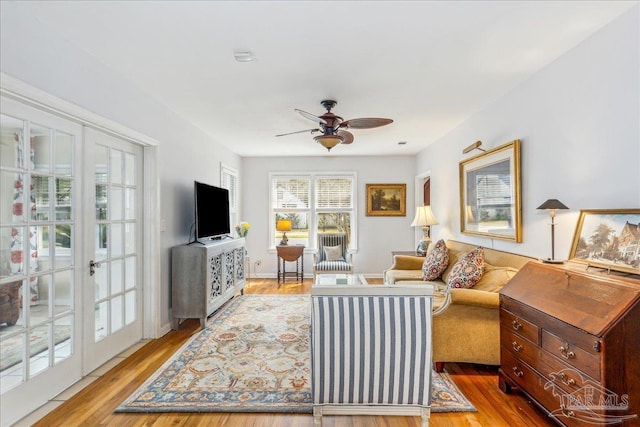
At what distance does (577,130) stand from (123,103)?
3.41 meters

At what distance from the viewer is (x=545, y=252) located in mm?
2539

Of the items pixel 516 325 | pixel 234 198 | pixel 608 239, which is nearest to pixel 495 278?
pixel 516 325

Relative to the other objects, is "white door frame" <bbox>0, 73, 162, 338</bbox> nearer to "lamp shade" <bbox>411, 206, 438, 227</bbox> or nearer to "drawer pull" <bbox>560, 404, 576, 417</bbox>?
"drawer pull" <bbox>560, 404, 576, 417</bbox>

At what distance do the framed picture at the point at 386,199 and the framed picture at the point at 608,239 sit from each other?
4199 millimetres

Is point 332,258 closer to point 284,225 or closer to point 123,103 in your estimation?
point 284,225

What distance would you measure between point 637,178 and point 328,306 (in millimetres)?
1806

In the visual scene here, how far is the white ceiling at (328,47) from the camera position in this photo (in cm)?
182

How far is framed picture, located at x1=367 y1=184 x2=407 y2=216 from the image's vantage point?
627 cm

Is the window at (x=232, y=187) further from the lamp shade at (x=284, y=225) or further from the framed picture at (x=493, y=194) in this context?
the framed picture at (x=493, y=194)

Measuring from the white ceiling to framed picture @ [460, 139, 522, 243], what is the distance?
0.61m

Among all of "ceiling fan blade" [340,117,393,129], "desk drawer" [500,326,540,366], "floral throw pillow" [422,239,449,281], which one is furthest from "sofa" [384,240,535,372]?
"ceiling fan blade" [340,117,393,129]

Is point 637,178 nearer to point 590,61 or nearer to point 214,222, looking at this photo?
point 590,61

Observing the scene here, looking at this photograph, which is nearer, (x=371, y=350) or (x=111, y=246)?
(x=371, y=350)

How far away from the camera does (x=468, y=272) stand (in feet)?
9.18
